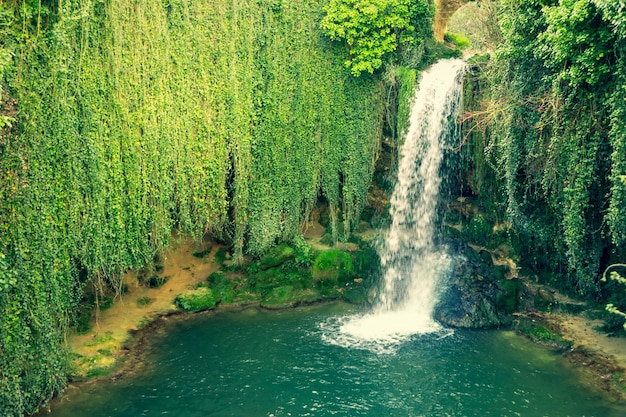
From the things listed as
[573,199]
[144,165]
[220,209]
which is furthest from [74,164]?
[573,199]

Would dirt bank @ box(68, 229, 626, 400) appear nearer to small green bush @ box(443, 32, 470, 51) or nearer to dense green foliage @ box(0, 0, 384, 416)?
dense green foliage @ box(0, 0, 384, 416)

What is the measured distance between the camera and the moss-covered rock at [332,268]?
17.1 metres

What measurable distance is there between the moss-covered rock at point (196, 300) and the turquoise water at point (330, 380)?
107cm

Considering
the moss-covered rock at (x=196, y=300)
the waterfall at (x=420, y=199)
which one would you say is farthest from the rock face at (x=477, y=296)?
the moss-covered rock at (x=196, y=300)

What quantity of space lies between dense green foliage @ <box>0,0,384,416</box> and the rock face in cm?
390

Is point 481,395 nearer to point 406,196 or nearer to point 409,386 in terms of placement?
point 409,386

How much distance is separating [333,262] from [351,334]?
326cm

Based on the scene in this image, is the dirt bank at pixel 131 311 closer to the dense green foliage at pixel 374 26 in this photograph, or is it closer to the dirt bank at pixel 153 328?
the dirt bank at pixel 153 328

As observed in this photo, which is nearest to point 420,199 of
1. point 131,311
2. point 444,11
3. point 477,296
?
point 477,296

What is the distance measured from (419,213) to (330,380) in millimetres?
6986

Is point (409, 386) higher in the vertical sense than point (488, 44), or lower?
lower

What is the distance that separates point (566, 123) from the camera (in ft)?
39.2

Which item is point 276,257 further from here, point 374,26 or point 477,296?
point 374,26

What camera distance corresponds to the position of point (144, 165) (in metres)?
13.4
